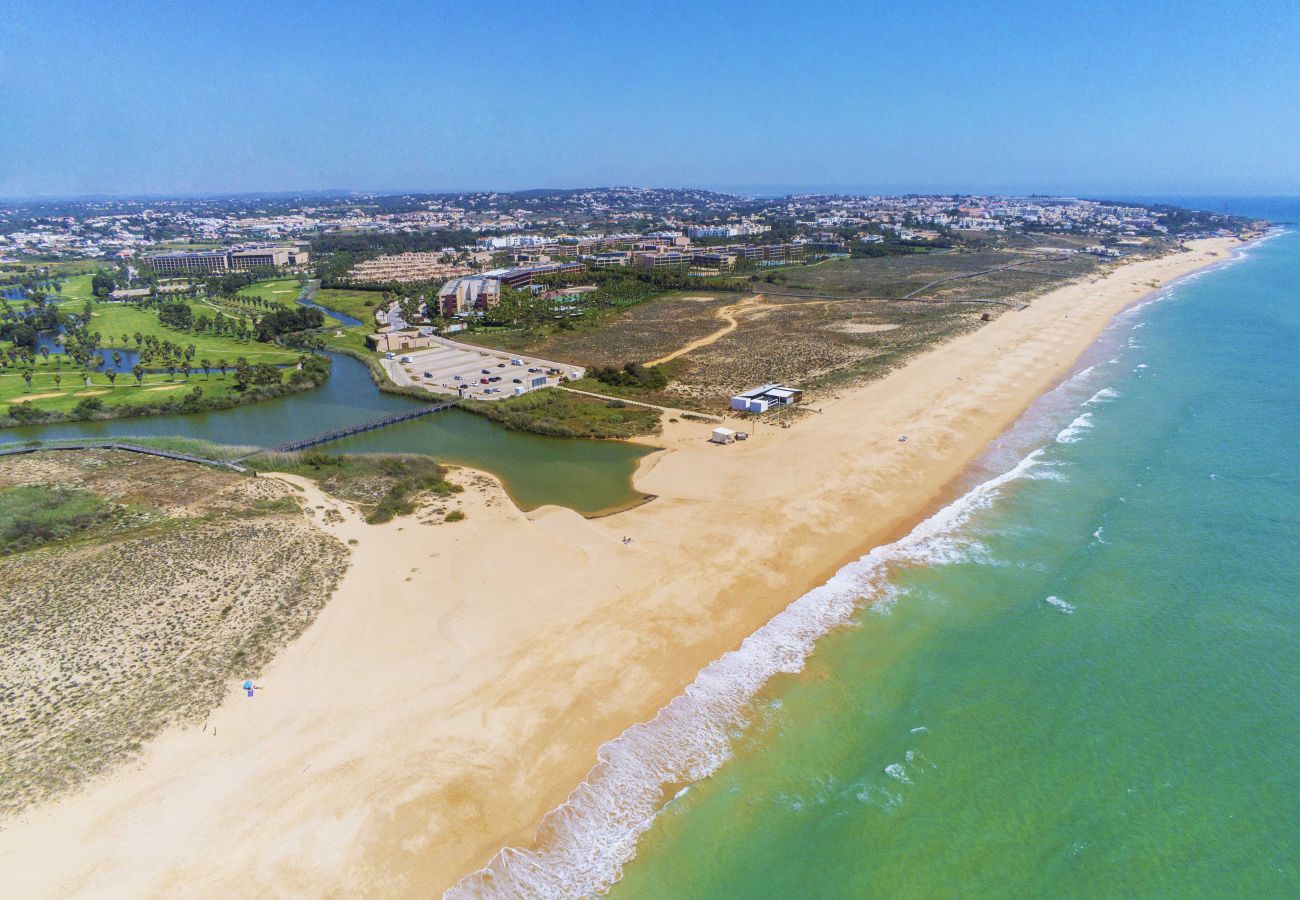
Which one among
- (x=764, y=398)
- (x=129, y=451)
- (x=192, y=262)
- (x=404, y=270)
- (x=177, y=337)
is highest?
(x=192, y=262)

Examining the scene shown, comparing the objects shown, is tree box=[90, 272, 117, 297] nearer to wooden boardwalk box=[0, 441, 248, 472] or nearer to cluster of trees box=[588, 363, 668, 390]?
wooden boardwalk box=[0, 441, 248, 472]

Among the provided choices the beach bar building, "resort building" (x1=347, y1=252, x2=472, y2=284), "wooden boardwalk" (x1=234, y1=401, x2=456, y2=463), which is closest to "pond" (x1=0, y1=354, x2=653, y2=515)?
"wooden boardwalk" (x1=234, y1=401, x2=456, y2=463)

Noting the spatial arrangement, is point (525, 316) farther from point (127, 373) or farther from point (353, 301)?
point (127, 373)

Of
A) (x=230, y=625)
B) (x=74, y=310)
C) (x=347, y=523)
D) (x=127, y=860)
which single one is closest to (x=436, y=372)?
(x=347, y=523)

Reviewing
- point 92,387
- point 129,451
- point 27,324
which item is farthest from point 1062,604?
point 27,324

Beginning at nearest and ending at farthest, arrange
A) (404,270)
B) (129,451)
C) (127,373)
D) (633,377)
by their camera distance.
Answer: (129,451), (633,377), (127,373), (404,270)

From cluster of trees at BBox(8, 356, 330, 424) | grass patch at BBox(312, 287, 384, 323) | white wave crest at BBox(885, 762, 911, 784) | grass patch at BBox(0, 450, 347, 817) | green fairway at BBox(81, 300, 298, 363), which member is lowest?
white wave crest at BBox(885, 762, 911, 784)

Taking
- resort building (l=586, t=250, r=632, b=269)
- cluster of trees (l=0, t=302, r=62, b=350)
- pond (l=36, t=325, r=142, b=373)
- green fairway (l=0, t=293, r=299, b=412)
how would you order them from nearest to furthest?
1. green fairway (l=0, t=293, r=299, b=412)
2. pond (l=36, t=325, r=142, b=373)
3. cluster of trees (l=0, t=302, r=62, b=350)
4. resort building (l=586, t=250, r=632, b=269)
